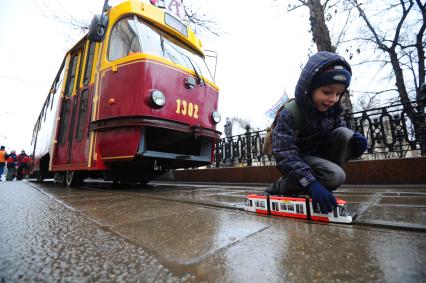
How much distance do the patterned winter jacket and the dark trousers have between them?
0.23ft

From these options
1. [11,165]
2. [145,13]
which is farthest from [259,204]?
[11,165]

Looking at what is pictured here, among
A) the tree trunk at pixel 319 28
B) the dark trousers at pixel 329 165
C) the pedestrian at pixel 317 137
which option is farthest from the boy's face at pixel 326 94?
the tree trunk at pixel 319 28

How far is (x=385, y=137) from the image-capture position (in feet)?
14.9

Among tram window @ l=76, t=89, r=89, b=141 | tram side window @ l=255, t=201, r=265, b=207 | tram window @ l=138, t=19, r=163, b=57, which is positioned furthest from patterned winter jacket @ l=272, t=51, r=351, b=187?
tram window @ l=76, t=89, r=89, b=141

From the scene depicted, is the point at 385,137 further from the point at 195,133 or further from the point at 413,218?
the point at 413,218

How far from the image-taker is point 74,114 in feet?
14.2

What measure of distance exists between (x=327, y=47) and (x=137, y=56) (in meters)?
5.36

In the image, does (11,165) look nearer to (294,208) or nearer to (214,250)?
(294,208)

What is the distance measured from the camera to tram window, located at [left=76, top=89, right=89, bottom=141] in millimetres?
4051

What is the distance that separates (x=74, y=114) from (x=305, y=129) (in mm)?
4111

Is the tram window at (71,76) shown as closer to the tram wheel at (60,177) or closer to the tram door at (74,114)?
the tram door at (74,114)

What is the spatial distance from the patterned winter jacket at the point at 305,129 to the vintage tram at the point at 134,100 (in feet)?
6.58

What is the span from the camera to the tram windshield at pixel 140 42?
3588 millimetres

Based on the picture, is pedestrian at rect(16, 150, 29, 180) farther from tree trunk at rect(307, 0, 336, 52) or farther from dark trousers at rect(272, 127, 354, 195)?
dark trousers at rect(272, 127, 354, 195)
